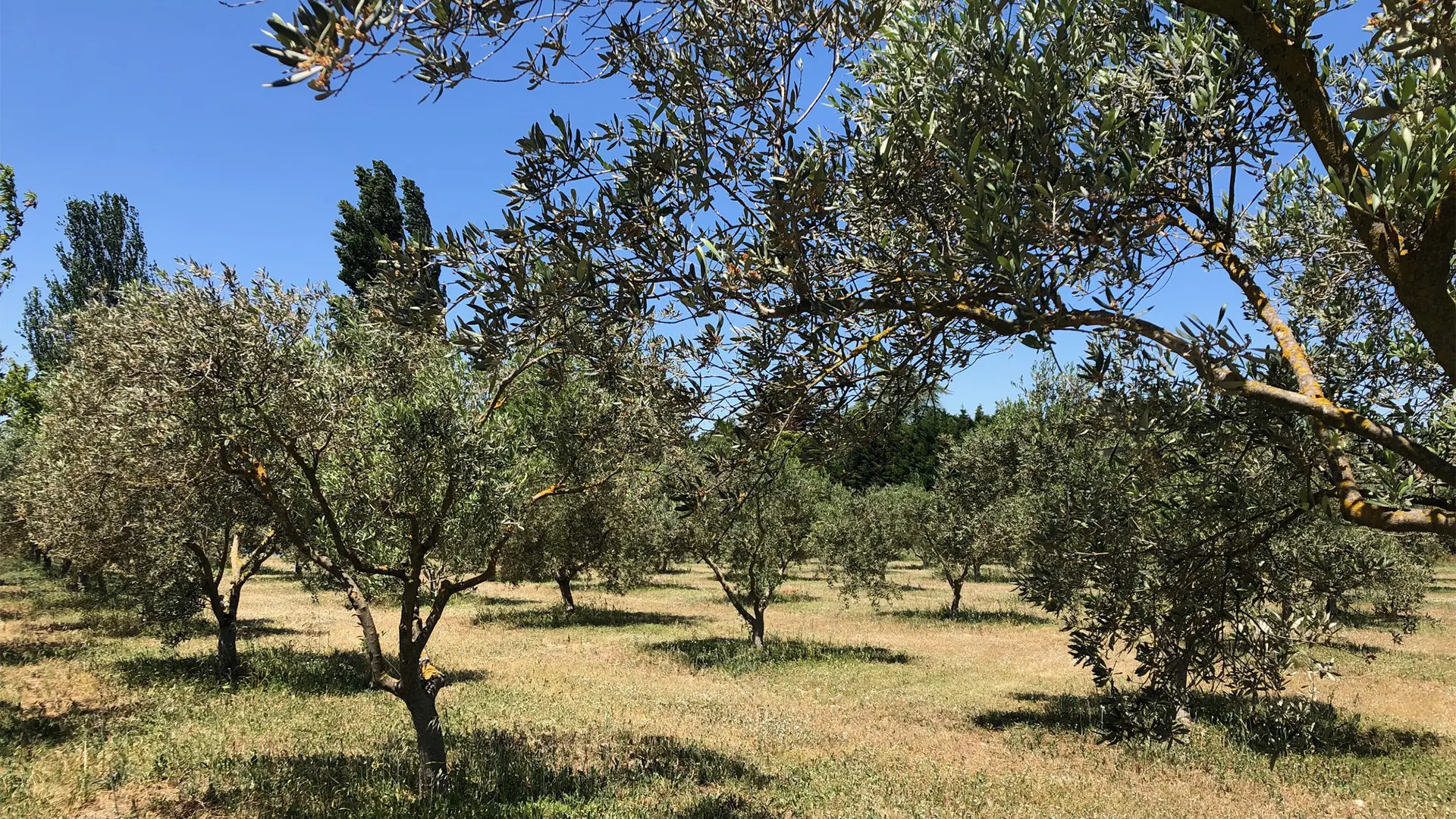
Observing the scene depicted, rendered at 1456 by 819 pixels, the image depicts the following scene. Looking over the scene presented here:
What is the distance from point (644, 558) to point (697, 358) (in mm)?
32909

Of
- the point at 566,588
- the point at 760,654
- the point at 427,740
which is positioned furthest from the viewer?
the point at 566,588

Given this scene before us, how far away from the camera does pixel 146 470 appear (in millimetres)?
9883

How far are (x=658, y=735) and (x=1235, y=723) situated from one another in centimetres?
1271

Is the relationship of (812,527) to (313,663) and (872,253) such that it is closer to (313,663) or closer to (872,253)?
(313,663)

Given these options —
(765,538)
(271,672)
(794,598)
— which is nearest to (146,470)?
(271,672)

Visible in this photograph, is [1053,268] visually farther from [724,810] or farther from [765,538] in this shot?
[765,538]

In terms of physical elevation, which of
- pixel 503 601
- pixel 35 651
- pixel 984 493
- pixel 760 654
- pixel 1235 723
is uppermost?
pixel 984 493

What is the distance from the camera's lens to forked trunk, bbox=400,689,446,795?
10.8 meters

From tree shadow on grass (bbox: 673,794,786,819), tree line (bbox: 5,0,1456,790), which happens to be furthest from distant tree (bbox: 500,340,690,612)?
tree shadow on grass (bbox: 673,794,786,819)

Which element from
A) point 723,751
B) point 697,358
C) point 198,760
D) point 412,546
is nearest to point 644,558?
point 723,751

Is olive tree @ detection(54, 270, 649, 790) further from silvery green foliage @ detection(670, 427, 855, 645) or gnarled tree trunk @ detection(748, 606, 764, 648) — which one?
gnarled tree trunk @ detection(748, 606, 764, 648)

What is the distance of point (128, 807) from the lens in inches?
398

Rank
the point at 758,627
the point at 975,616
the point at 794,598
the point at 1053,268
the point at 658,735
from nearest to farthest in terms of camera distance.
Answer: the point at 1053,268 → the point at 658,735 → the point at 758,627 → the point at 975,616 → the point at 794,598

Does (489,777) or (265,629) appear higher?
(265,629)
